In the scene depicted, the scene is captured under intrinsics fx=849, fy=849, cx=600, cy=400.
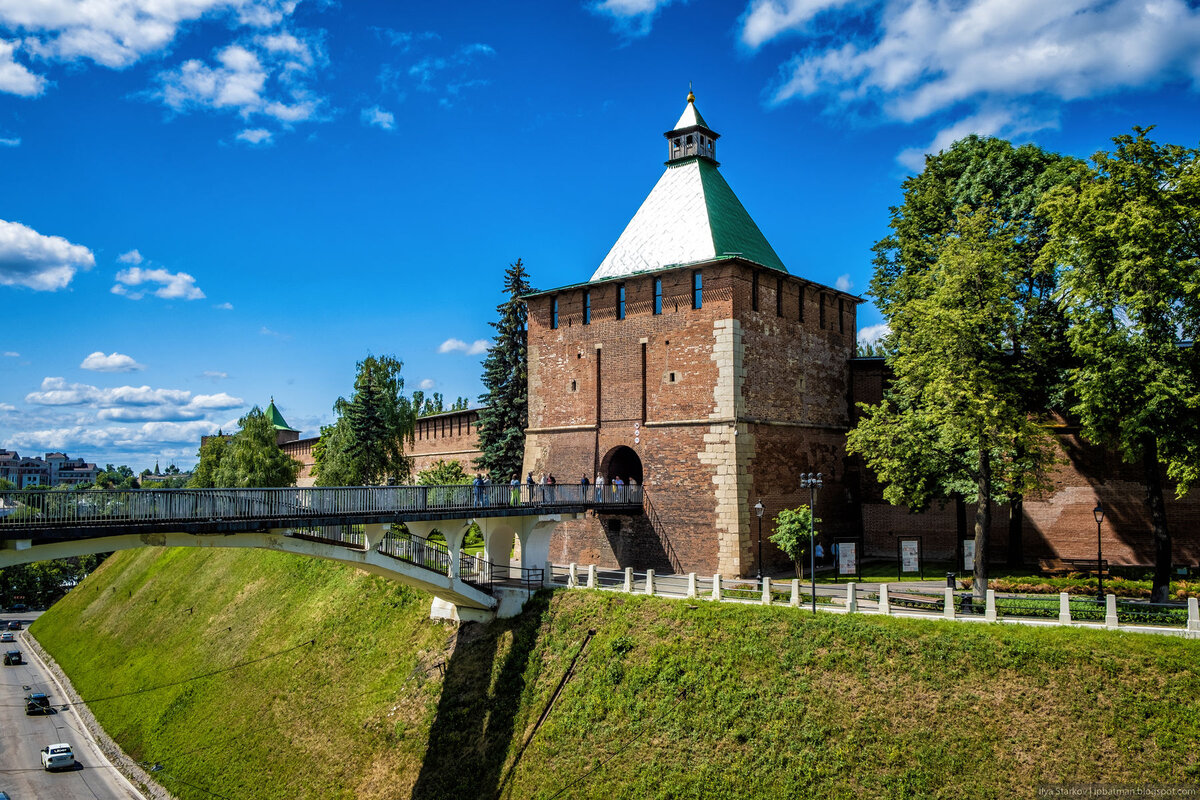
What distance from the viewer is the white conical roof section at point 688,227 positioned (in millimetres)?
28438

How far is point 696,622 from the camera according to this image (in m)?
20.0

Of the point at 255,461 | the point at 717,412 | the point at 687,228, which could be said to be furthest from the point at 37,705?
the point at 687,228

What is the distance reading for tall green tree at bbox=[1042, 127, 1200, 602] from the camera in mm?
18828

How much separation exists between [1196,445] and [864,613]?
26.7 feet

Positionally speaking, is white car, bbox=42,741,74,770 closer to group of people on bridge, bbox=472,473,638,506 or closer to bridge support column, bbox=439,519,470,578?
bridge support column, bbox=439,519,470,578

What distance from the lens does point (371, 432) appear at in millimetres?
41500

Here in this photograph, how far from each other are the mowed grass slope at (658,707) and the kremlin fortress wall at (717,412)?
5503 millimetres

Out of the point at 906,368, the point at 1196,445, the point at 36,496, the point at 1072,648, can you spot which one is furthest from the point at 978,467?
the point at 36,496

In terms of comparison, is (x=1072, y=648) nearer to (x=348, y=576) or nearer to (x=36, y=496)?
(x=36, y=496)

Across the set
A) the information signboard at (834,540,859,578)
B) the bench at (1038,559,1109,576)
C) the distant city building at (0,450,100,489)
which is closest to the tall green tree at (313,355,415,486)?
the information signboard at (834,540,859,578)

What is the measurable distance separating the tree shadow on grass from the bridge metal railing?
3.14 meters

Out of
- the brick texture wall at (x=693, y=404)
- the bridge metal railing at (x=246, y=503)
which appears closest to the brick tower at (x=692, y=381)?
the brick texture wall at (x=693, y=404)

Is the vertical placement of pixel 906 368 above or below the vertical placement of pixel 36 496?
above

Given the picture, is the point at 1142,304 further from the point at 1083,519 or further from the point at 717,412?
the point at 717,412
